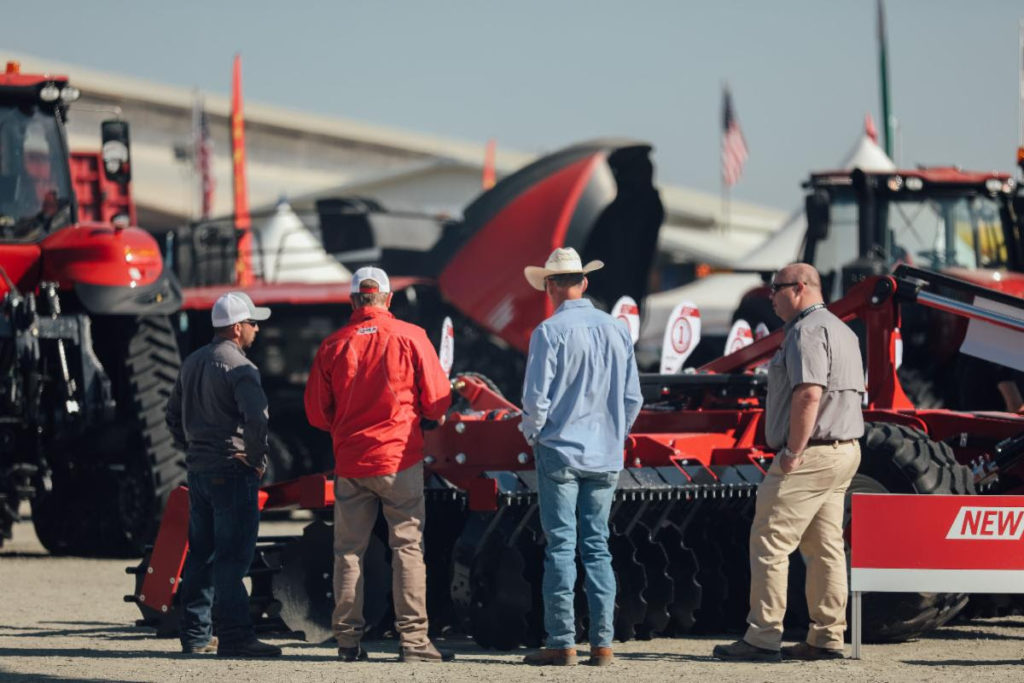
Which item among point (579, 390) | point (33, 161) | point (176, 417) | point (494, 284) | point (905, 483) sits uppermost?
point (33, 161)

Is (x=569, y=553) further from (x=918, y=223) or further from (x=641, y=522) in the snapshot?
(x=918, y=223)

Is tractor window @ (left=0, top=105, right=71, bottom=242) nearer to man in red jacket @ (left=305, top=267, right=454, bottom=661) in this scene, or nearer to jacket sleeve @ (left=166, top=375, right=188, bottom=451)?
jacket sleeve @ (left=166, top=375, right=188, bottom=451)

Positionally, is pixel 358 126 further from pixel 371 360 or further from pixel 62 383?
pixel 371 360

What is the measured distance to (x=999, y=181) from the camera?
14977 millimetres

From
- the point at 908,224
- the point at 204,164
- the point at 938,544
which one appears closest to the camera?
the point at 938,544

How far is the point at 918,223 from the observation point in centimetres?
1502

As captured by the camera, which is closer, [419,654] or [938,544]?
[419,654]

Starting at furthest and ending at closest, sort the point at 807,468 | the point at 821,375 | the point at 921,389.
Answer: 1. the point at 921,389
2. the point at 807,468
3. the point at 821,375

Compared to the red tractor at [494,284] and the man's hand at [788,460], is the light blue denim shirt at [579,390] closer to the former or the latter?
the man's hand at [788,460]

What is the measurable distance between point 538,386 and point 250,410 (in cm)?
139

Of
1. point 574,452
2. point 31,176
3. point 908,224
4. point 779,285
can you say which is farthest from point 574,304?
point 908,224

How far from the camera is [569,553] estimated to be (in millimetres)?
7898

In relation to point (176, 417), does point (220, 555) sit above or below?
below

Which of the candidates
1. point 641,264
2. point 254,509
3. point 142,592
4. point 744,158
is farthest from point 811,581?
point 744,158
